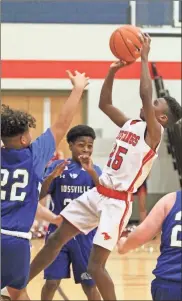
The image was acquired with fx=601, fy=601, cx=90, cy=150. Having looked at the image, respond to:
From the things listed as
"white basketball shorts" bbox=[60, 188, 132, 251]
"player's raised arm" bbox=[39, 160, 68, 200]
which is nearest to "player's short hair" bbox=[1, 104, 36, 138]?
"player's raised arm" bbox=[39, 160, 68, 200]

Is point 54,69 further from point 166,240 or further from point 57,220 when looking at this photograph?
point 166,240

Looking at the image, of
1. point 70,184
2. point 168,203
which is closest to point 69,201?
point 70,184

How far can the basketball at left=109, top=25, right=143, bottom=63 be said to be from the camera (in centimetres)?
472

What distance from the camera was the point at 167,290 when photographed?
10.1ft

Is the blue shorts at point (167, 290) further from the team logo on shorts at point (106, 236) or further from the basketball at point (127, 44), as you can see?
the basketball at point (127, 44)

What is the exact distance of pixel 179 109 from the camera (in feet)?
15.3

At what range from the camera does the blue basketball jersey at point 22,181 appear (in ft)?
11.7

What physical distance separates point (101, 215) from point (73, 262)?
28.1 inches

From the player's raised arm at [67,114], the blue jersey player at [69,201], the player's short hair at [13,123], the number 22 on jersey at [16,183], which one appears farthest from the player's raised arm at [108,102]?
the number 22 on jersey at [16,183]

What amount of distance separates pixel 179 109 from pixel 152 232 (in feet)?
6.10

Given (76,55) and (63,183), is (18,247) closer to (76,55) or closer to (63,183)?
(63,183)

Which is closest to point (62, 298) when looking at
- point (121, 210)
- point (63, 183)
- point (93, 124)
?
point (63, 183)

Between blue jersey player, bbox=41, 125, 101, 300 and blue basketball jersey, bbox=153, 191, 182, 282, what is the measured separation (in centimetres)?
188

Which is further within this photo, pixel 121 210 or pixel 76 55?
pixel 76 55
